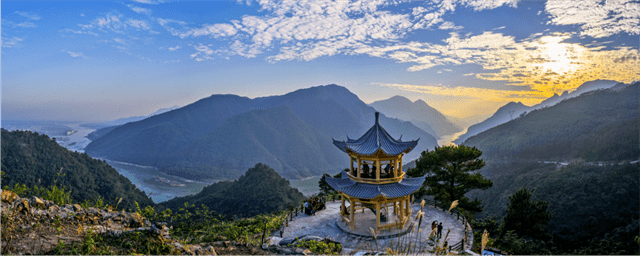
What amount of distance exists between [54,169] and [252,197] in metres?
32.4

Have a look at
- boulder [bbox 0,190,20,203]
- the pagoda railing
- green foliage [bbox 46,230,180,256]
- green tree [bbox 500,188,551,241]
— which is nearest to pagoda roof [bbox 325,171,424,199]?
the pagoda railing

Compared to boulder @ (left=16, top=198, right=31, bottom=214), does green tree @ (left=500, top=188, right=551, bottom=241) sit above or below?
below

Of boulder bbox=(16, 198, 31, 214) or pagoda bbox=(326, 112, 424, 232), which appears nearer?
boulder bbox=(16, 198, 31, 214)

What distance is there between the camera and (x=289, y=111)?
190250mm

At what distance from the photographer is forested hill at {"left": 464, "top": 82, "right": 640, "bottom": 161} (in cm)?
5984

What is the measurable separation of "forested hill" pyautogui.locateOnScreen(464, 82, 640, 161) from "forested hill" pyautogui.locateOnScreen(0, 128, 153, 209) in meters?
83.4

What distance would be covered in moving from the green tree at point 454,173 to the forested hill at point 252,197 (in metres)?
30.6

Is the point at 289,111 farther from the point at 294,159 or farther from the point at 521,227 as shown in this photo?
the point at 521,227

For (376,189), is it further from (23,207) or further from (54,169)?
(54,169)

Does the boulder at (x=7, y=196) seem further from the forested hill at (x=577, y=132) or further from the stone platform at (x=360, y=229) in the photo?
the forested hill at (x=577, y=132)

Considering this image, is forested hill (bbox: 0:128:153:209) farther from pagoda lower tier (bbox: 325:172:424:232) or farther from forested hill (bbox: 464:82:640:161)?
forested hill (bbox: 464:82:640:161)

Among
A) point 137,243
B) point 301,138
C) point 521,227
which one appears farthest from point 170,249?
point 301,138

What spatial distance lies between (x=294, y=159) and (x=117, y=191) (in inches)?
3975

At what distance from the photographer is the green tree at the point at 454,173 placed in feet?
71.5
